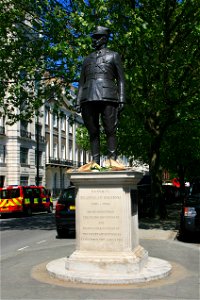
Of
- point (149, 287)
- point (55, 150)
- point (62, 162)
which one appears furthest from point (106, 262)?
point (62, 162)

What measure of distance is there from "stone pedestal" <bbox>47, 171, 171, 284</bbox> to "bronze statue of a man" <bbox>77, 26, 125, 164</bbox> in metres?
0.81

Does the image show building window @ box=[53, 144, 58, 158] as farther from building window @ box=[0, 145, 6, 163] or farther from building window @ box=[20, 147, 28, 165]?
building window @ box=[0, 145, 6, 163]

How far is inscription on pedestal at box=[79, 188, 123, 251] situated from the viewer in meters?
7.84

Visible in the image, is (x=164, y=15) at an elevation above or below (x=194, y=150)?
above

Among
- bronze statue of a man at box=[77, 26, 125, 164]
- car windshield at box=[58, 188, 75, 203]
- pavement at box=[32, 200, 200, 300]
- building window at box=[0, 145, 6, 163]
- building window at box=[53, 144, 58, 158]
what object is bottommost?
pavement at box=[32, 200, 200, 300]

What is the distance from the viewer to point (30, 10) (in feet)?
60.2

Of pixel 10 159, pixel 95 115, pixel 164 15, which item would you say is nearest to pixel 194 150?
pixel 164 15

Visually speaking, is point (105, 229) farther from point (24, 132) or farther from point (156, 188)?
point (24, 132)

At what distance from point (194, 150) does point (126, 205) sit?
2522 centimetres

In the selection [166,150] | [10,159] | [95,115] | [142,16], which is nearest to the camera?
[95,115]

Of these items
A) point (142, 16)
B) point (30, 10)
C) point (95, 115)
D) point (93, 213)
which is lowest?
point (93, 213)

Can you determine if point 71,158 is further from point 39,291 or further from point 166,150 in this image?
point 39,291

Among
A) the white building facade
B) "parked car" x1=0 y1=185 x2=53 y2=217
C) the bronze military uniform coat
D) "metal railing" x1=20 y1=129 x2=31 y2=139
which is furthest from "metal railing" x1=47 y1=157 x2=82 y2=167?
the bronze military uniform coat

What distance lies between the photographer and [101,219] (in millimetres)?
7902
